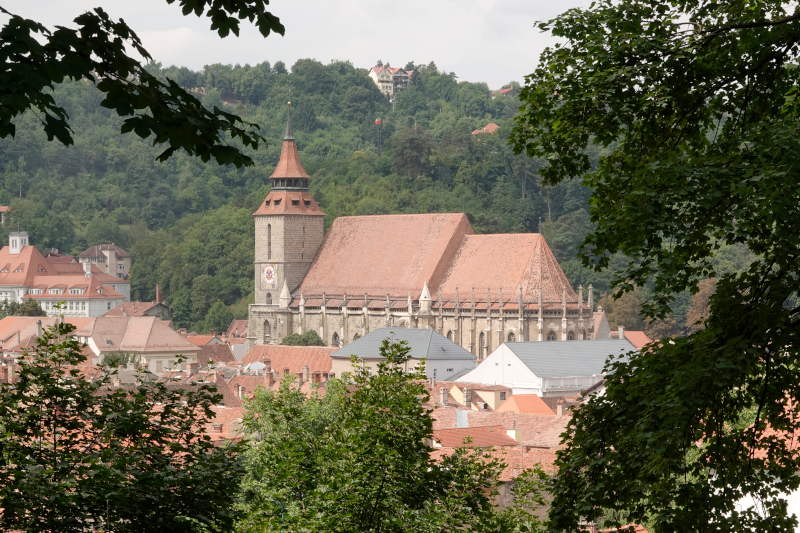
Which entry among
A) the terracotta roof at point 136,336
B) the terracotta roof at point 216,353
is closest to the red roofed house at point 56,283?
the terracotta roof at point 136,336

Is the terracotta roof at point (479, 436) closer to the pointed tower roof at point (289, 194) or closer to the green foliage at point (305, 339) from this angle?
the green foliage at point (305, 339)

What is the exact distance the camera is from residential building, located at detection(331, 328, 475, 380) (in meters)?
86.1

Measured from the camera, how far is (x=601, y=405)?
13.3 m

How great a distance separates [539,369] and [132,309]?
60039mm

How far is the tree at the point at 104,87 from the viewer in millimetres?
7387

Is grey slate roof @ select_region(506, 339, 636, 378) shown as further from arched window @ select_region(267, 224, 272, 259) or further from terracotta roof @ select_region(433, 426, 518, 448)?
terracotta roof @ select_region(433, 426, 518, 448)

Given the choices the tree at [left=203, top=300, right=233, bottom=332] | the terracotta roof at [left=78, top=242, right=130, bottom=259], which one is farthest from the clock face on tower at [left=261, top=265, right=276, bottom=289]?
the terracotta roof at [left=78, top=242, right=130, bottom=259]

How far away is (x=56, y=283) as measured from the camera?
144250 mm

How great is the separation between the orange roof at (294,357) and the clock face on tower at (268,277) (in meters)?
8.94

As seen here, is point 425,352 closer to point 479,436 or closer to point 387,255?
point 387,255

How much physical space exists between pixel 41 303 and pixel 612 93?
132580 mm

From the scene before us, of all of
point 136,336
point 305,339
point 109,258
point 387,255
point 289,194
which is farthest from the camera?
point 109,258

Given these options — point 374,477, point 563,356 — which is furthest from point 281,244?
point 374,477

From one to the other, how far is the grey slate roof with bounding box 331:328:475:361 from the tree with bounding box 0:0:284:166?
7763cm
